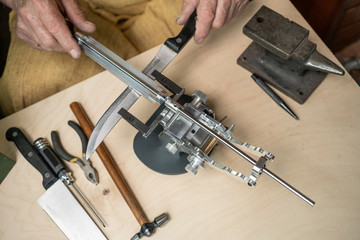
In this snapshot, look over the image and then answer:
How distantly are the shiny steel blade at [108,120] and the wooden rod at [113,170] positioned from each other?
8cm

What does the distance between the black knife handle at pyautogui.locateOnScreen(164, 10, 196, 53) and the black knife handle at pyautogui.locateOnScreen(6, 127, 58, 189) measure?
0.44m

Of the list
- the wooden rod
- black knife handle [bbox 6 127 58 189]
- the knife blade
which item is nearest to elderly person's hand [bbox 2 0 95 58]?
the knife blade

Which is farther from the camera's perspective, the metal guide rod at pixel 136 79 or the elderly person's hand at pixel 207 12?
the elderly person's hand at pixel 207 12

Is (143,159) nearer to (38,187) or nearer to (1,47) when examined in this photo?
(38,187)

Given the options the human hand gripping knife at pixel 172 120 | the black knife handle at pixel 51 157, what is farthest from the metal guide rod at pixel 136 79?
the black knife handle at pixel 51 157

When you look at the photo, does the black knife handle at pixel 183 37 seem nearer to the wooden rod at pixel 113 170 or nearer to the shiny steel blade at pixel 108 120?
the shiny steel blade at pixel 108 120

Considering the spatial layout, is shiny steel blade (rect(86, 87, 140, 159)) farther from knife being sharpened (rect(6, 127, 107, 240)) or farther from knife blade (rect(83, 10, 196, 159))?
knife being sharpened (rect(6, 127, 107, 240))

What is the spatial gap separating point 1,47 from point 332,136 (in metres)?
1.85

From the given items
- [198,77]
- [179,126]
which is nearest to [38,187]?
[179,126]

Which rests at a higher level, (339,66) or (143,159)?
(339,66)

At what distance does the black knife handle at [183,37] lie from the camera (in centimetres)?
84

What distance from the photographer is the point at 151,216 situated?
833 mm

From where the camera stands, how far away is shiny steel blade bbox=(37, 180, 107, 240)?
0.83m

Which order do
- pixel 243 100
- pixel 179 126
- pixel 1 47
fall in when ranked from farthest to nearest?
pixel 1 47, pixel 243 100, pixel 179 126
